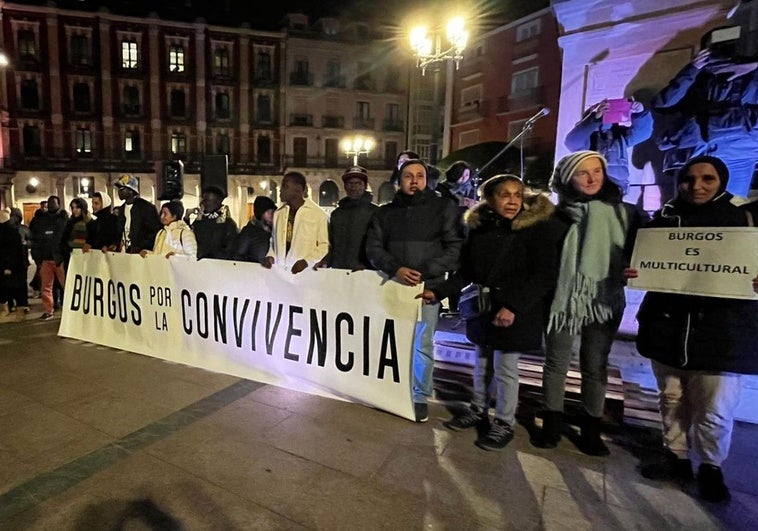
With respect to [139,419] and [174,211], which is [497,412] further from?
[174,211]

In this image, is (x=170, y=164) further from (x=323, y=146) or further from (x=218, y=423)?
(x=323, y=146)

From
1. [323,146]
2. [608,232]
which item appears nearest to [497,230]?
[608,232]

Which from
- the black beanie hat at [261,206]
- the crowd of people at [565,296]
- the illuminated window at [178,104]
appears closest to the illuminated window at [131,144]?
the illuminated window at [178,104]

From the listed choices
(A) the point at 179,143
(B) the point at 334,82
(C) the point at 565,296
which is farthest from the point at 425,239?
(B) the point at 334,82

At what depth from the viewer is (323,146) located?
40.3 metres

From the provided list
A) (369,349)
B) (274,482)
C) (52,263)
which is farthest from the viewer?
(52,263)

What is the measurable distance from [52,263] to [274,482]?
21.9 ft

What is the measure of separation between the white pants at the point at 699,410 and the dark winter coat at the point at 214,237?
168 inches

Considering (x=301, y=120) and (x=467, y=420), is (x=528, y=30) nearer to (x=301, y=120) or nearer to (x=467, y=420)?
(x=301, y=120)

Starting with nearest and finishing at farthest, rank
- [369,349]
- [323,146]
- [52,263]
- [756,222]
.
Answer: [756,222] → [369,349] → [52,263] → [323,146]

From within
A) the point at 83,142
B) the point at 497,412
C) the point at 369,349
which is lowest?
the point at 497,412

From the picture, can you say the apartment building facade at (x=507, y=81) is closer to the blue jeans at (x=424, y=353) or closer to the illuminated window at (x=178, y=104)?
the blue jeans at (x=424, y=353)

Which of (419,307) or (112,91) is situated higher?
(112,91)

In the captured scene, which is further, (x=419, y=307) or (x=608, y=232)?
(x=419, y=307)
